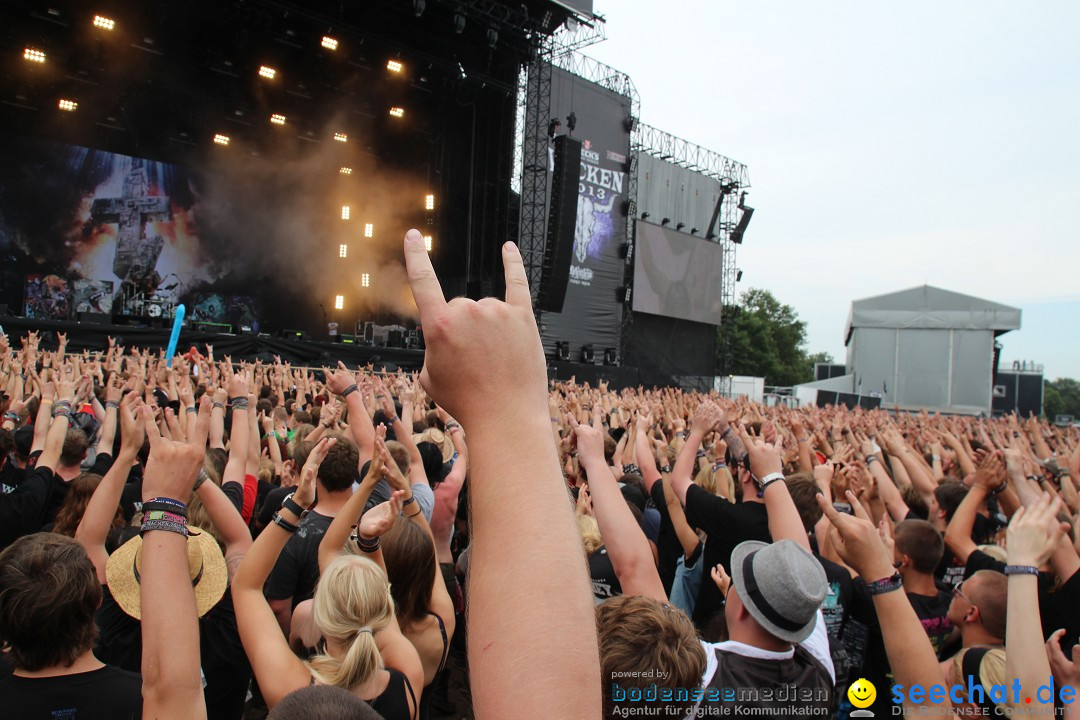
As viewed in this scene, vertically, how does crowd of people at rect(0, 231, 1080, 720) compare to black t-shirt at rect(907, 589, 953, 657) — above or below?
above

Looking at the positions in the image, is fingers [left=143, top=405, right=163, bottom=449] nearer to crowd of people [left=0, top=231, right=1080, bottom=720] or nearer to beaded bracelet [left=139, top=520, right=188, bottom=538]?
crowd of people [left=0, top=231, right=1080, bottom=720]

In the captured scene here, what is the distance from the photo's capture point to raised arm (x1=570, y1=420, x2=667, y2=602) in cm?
234

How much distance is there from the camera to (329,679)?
1780mm

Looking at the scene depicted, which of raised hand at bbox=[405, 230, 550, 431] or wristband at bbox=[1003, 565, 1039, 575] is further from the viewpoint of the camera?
wristband at bbox=[1003, 565, 1039, 575]

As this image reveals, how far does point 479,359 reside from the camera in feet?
2.57

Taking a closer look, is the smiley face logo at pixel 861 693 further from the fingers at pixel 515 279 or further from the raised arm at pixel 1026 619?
the fingers at pixel 515 279

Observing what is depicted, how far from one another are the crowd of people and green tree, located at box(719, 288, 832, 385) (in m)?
46.2

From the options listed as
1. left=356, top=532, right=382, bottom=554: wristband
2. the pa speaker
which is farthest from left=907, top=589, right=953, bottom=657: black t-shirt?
the pa speaker

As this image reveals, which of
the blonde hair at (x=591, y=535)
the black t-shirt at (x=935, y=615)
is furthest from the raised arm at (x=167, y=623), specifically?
the black t-shirt at (x=935, y=615)

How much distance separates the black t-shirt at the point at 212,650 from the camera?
2.25 m

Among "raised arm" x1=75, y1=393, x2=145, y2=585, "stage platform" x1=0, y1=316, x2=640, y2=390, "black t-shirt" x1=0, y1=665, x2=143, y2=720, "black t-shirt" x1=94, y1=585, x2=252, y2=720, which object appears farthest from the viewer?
"stage platform" x1=0, y1=316, x2=640, y2=390

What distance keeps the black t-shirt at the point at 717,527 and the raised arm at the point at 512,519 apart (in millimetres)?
2524

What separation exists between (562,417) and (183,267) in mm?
18857

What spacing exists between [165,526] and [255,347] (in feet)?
56.6
